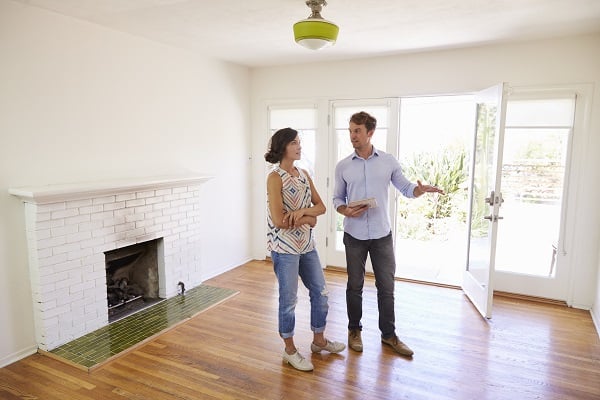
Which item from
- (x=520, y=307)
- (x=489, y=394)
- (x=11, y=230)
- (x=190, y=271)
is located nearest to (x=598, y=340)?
(x=520, y=307)

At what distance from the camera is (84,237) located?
2945 millimetres

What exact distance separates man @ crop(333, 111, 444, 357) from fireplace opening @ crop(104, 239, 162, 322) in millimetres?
1891

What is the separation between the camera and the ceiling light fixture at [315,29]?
2459 mm

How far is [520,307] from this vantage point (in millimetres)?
3592

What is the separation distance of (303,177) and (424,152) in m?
4.82

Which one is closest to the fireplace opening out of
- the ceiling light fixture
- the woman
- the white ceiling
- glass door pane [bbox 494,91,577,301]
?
the woman

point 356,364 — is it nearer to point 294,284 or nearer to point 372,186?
point 294,284

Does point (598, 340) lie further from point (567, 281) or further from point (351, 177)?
point (351, 177)

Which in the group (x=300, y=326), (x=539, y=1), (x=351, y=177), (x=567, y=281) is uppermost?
(x=539, y=1)

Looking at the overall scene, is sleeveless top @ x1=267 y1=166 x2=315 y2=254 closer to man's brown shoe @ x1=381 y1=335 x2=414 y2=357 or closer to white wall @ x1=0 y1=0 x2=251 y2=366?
man's brown shoe @ x1=381 y1=335 x2=414 y2=357

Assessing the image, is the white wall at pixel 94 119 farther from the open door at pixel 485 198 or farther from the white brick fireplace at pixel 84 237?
the open door at pixel 485 198

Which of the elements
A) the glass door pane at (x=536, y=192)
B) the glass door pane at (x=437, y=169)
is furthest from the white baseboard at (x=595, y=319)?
the glass door pane at (x=437, y=169)

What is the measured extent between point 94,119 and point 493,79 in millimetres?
3445

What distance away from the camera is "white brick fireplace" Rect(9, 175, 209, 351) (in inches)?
106
